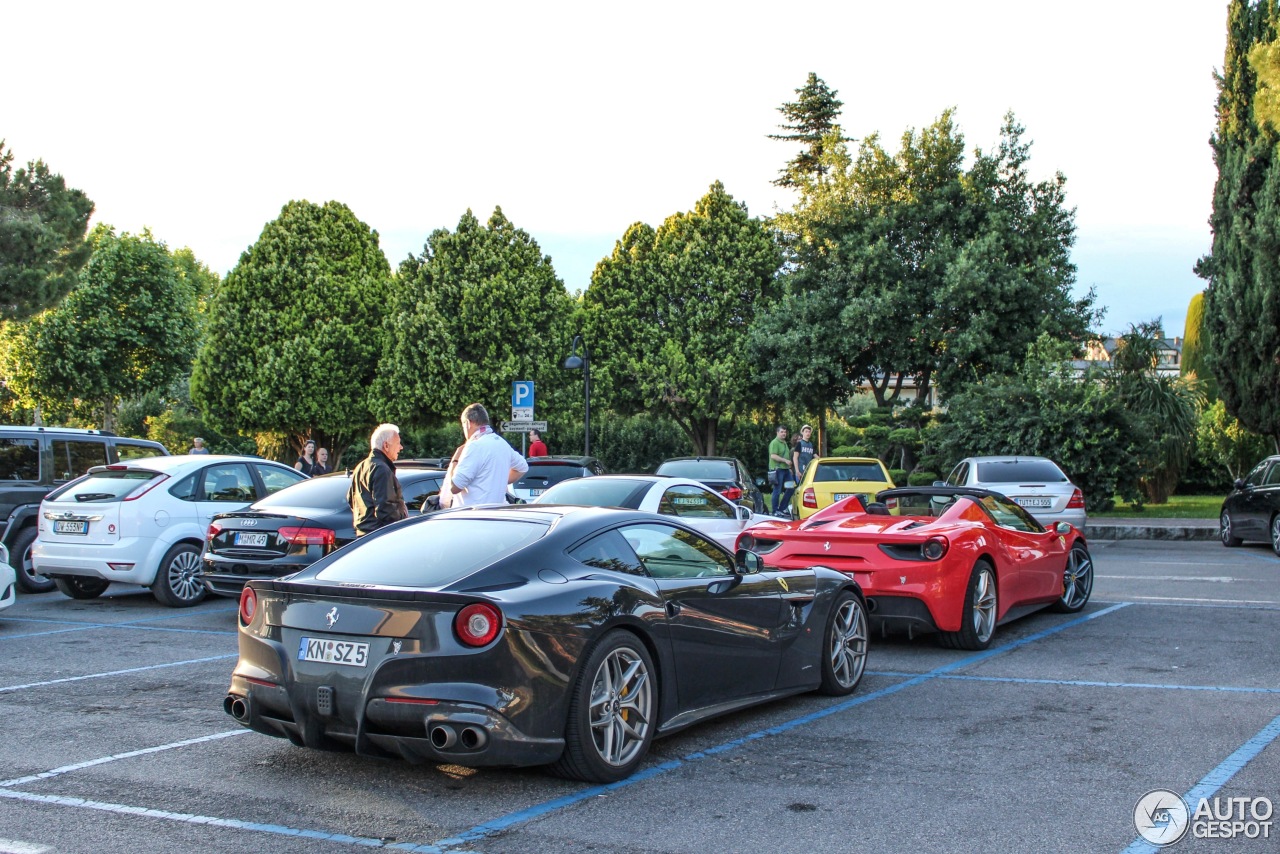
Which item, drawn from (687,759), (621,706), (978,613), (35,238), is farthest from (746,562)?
(35,238)

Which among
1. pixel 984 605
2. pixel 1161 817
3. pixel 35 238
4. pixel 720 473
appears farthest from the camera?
pixel 35 238

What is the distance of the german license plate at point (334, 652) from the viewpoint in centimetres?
506

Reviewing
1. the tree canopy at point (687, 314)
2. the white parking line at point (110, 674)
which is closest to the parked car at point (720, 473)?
the white parking line at point (110, 674)

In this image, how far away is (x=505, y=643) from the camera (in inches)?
196

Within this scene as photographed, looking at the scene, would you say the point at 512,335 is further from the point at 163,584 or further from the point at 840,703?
the point at 840,703

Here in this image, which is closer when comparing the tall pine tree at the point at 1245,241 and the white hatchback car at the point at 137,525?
the white hatchback car at the point at 137,525

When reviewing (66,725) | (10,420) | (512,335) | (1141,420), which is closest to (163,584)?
(66,725)

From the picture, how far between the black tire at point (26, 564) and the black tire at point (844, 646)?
9.57 metres

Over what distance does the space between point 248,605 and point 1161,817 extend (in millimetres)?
4237

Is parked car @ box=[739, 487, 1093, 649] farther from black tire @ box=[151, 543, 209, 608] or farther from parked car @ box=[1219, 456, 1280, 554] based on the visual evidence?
parked car @ box=[1219, 456, 1280, 554]

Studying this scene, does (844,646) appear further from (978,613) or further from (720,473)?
(720,473)

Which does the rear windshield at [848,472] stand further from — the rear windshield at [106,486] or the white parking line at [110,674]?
the white parking line at [110,674]

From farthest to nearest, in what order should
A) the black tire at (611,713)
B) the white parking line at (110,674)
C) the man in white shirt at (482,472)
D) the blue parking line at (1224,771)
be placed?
the man in white shirt at (482,472)
the white parking line at (110,674)
the black tire at (611,713)
the blue parking line at (1224,771)

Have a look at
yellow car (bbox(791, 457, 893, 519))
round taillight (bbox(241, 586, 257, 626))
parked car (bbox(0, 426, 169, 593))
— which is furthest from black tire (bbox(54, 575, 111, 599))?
yellow car (bbox(791, 457, 893, 519))
